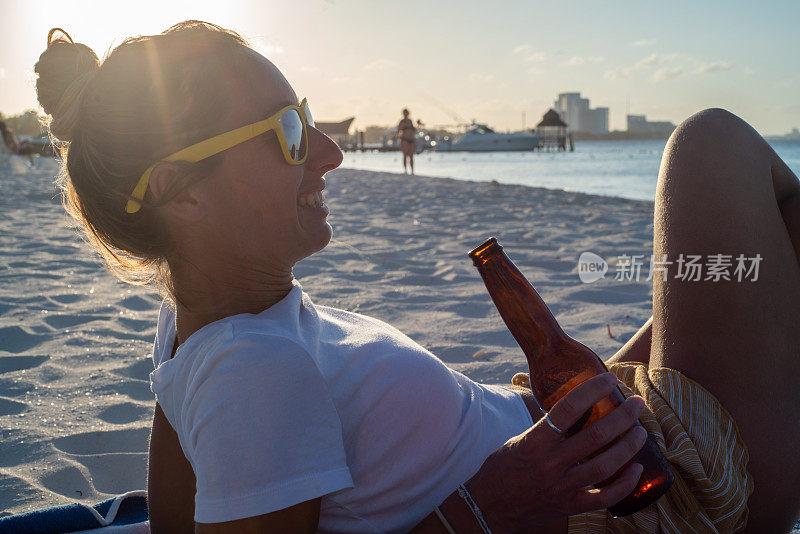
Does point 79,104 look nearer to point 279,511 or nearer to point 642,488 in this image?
point 279,511

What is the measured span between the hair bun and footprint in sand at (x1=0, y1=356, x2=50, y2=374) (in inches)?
78.8

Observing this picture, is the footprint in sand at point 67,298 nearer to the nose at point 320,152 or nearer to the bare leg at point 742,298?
the nose at point 320,152

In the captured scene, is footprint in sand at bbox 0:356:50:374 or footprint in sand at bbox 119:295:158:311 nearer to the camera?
footprint in sand at bbox 0:356:50:374

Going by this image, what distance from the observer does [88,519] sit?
5.54 feet

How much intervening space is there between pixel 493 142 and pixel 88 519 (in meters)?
68.3

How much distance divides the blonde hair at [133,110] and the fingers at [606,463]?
38.0 inches

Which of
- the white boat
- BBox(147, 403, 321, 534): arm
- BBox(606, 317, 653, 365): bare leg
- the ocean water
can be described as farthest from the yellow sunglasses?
the white boat

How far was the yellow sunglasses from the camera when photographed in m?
1.33

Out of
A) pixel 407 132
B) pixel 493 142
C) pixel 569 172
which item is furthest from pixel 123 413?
pixel 493 142

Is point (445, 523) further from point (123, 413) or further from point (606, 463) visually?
point (123, 413)

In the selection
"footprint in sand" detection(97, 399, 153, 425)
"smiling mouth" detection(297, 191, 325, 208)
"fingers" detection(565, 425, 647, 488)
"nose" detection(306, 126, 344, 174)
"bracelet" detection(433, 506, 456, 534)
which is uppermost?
"nose" detection(306, 126, 344, 174)

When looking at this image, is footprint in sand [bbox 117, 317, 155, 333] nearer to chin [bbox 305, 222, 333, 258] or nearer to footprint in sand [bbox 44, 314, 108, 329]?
footprint in sand [bbox 44, 314, 108, 329]

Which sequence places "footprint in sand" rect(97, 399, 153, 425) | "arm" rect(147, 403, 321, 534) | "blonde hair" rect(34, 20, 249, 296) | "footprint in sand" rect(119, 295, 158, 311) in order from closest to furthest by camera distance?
"blonde hair" rect(34, 20, 249, 296) → "arm" rect(147, 403, 321, 534) → "footprint in sand" rect(97, 399, 153, 425) → "footprint in sand" rect(119, 295, 158, 311)

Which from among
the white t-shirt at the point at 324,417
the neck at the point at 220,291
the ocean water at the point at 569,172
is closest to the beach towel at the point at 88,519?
the white t-shirt at the point at 324,417
